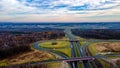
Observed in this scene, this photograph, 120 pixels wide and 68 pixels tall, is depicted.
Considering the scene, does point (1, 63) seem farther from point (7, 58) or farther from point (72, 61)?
point (72, 61)

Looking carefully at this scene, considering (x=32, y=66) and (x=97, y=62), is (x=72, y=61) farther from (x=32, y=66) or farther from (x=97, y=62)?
(x=32, y=66)

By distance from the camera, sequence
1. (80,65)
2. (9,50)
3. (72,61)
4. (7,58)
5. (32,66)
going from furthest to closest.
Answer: (9,50) < (7,58) < (72,61) < (80,65) < (32,66)

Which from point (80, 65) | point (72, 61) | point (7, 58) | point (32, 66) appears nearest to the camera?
point (32, 66)

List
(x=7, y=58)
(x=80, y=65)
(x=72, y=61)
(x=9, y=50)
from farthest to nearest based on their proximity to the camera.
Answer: (x=9, y=50), (x=7, y=58), (x=72, y=61), (x=80, y=65)

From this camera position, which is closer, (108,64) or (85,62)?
(108,64)

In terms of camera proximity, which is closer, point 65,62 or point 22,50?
point 65,62

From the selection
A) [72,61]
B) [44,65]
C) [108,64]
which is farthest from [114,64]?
[44,65]

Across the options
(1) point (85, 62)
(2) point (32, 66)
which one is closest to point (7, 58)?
(2) point (32, 66)

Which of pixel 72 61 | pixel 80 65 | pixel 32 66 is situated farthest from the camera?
pixel 72 61
